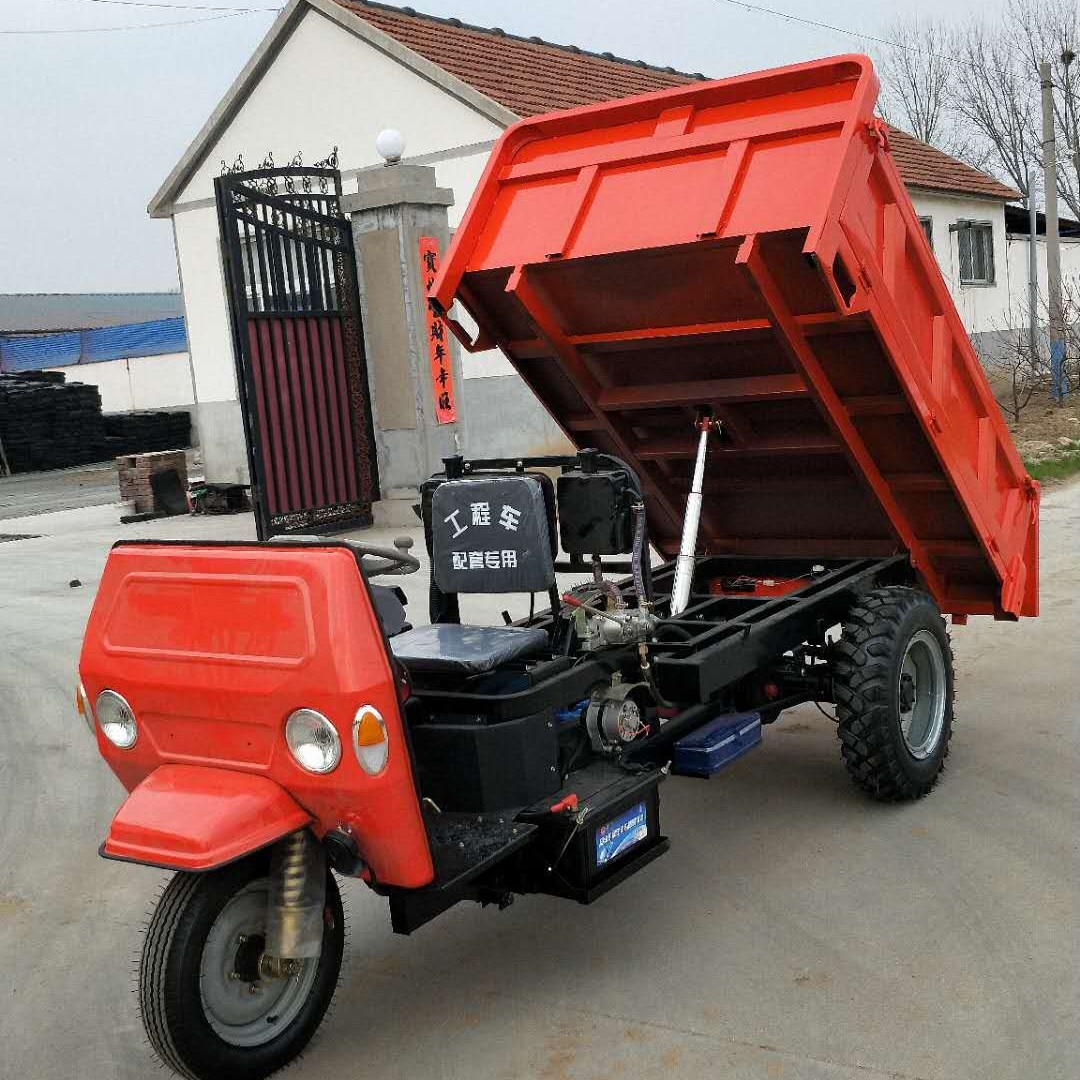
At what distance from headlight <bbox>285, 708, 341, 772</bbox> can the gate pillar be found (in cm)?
897

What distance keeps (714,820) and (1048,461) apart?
36.5 feet

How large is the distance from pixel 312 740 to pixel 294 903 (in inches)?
17.2

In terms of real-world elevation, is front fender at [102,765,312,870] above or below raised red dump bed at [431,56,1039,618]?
below

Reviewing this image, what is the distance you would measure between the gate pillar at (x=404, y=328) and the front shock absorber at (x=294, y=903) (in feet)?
29.4

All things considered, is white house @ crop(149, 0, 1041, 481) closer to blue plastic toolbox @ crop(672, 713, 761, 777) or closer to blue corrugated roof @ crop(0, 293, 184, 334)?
blue plastic toolbox @ crop(672, 713, 761, 777)

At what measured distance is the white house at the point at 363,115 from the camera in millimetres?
15633

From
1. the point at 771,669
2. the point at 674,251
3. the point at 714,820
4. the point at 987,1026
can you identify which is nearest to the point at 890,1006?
the point at 987,1026

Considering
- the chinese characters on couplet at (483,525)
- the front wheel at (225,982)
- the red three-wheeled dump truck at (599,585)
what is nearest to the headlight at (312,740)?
the red three-wheeled dump truck at (599,585)

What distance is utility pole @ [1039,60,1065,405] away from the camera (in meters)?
18.5

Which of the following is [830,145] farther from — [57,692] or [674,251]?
[57,692]

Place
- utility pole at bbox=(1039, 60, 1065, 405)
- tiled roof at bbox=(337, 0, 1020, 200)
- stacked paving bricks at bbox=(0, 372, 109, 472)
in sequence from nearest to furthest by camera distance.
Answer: tiled roof at bbox=(337, 0, 1020, 200) < utility pole at bbox=(1039, 60, 1065, 405) < stacked paving bricks at bbox=(0, 372, 109, 472)

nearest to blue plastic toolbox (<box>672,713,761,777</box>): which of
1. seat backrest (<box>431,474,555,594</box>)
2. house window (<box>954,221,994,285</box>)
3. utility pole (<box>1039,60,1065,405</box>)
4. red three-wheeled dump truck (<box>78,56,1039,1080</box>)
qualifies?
red three-wheeled dump truck (<box>78,56,1039,1080</box>)

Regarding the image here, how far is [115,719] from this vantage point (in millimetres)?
3873

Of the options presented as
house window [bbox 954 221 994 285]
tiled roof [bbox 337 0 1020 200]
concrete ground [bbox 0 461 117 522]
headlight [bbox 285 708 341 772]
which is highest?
tiled roof [bbox 337 0 1020 200]
